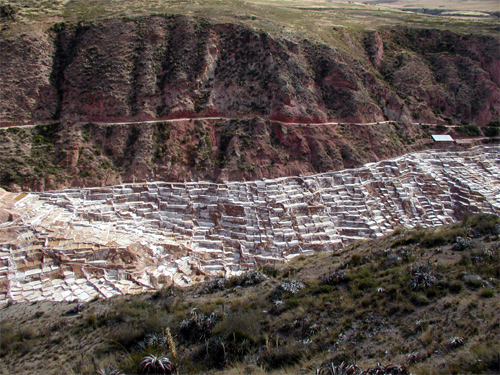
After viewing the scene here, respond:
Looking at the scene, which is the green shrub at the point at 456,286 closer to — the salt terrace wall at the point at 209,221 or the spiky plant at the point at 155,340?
the spiky plant at the point at 155,340

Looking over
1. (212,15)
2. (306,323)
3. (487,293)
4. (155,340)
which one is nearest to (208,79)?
(212,15)

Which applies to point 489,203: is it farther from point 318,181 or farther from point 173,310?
point 173,310

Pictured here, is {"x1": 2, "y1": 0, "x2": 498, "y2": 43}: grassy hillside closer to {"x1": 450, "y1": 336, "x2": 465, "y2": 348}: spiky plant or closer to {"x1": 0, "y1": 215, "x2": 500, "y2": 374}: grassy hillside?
{"x1": 0, "y1": 215, "x2": 500, "y2": 374}: grassy hillside

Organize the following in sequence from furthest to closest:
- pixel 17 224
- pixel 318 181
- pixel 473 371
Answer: pixel 318 181
pixel 17 224
pixel 473 371

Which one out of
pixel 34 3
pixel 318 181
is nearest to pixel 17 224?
pixel 318 181

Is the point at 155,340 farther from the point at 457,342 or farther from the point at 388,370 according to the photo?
the point at 457,342
